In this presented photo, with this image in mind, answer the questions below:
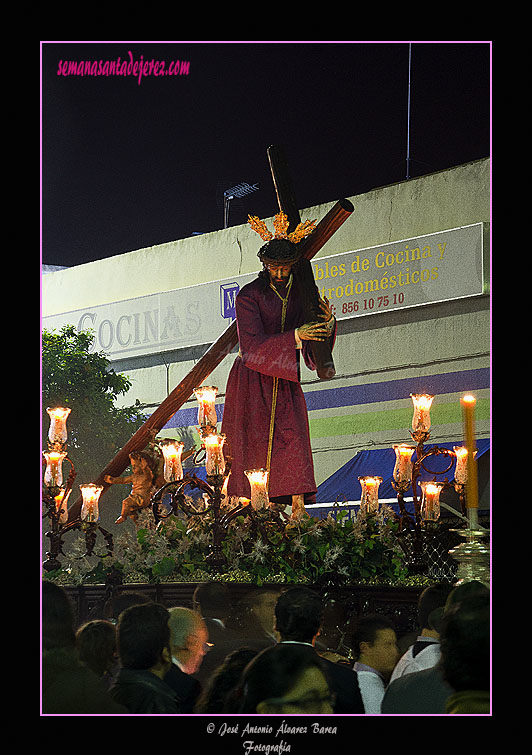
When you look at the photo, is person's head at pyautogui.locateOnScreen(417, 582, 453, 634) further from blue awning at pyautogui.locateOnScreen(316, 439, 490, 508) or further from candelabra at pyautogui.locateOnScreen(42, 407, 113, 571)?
blue awning at pyautogui.locateOnScreen(316, 439, 490, 508)

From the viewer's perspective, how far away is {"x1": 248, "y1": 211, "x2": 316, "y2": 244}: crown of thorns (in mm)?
9258

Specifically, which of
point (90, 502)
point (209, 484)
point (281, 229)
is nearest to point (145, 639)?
point (209, 484)

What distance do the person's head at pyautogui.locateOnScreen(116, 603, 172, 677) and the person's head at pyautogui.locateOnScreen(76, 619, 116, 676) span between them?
58 centimetres

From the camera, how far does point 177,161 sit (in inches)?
362

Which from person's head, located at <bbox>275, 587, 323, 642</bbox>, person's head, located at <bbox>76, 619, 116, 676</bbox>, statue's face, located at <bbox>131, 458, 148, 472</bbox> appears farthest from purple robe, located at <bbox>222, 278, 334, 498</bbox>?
person's head, located at <bbox>275, 587, 323, 642</bbox>

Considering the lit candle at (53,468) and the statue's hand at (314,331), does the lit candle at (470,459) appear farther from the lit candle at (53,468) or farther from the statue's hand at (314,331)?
the lit candle at (53,468)

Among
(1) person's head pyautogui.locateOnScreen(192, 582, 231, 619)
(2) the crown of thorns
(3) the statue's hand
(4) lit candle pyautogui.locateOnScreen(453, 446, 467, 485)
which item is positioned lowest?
(1) person's head pyautogui.locateOnScreen(192, 582, 231, 619)

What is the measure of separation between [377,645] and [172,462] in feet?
10.4

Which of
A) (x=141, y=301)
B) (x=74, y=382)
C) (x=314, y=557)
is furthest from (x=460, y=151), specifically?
(x=74, y=382)

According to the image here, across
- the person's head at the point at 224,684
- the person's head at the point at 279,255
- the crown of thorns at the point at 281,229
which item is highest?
the crown of thorns at the point at 281,229

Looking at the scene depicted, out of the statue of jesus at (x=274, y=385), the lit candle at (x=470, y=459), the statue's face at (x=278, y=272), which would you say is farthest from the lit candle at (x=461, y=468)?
the lit candle at (x=470, y=459)

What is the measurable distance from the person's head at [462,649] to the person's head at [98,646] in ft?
6.43

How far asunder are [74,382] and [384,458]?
3410mm

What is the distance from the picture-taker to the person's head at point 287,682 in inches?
199
